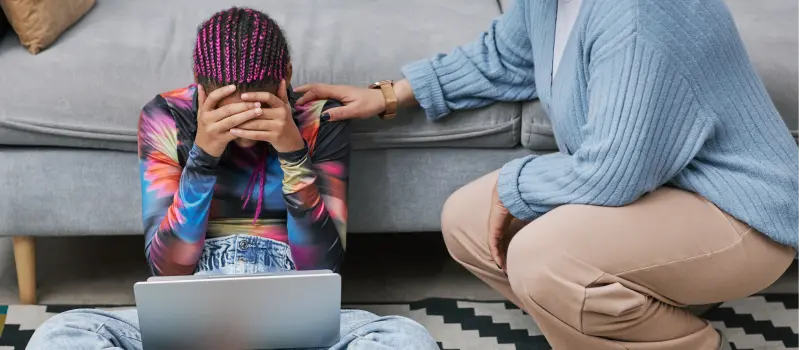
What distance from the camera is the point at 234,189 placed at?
4.82 ft

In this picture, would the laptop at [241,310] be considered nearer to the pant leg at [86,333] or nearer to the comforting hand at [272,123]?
the pant leg at [86,333]

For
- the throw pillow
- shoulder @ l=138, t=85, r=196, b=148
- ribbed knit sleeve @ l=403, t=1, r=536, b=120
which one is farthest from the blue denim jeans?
the throw pillow

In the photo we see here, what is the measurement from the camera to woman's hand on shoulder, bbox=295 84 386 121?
1497 mm

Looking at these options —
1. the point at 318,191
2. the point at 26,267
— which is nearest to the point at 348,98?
the point at 318,191

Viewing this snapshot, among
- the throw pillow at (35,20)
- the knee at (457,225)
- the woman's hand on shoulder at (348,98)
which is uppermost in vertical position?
the throw pillow at (35,20)

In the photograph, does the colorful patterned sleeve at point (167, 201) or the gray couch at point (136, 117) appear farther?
the gray couch at point (136, 117)

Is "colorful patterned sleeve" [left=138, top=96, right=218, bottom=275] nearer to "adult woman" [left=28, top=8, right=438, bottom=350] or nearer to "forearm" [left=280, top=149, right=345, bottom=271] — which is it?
"adult woman" [left=28, top=8, right=438, bottom=350]

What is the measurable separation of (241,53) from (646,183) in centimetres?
56

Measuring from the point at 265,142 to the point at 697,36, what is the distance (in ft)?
2.03

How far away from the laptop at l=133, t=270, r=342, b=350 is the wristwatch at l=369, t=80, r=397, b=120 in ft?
1.52

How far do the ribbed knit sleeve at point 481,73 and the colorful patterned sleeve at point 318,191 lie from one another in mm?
165

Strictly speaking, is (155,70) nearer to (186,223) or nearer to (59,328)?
(186,223)

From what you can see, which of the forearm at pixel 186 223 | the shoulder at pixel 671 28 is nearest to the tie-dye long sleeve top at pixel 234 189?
the forearm at pixel 186 223

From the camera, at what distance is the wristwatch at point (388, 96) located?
1572 millimetres
